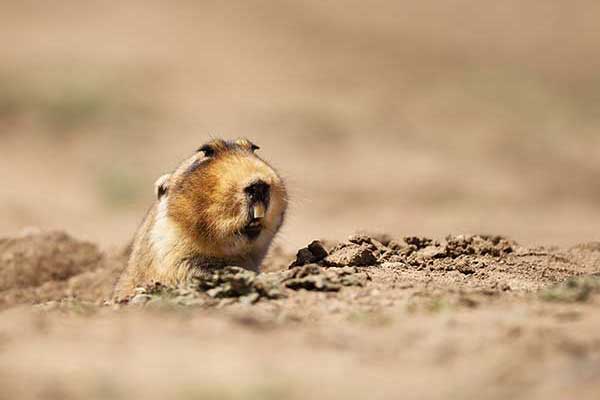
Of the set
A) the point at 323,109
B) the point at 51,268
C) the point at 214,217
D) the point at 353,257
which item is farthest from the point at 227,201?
the point at 323,109

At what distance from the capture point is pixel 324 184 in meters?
14.3

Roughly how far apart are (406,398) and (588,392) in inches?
23.9

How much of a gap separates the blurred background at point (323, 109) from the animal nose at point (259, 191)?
4.73 metres

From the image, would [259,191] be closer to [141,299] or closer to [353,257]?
[353,257]

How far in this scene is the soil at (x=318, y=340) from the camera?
3.10m

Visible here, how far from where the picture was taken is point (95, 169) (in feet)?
49.4

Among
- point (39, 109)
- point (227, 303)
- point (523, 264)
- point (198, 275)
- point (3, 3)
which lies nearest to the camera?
point (227, 303)

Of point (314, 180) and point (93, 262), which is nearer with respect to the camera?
point (93, 262)

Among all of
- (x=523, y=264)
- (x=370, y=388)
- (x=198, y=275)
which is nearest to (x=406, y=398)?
(x=370, y=388)

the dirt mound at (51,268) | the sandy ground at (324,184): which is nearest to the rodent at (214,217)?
the sandy ground at (324,184)

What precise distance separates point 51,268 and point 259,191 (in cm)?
357

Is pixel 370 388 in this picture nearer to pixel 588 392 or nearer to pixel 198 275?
pixel 588 392

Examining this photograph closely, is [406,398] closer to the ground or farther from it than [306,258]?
closer to the ground

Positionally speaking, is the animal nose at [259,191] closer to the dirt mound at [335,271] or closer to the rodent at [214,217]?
the rodent at [214,217]
